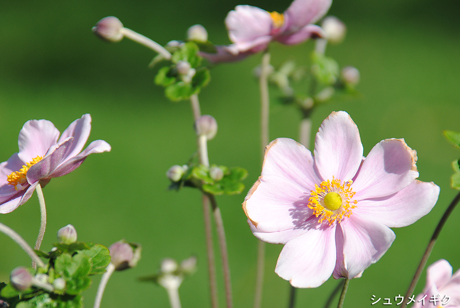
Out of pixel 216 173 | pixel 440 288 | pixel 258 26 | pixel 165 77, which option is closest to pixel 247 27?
pixel 258 26

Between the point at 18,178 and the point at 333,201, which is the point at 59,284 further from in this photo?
→ the point at 333,201

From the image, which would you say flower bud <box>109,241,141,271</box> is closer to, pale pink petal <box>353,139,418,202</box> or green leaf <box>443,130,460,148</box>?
pale pink petal <box>353,139,418,202</box>

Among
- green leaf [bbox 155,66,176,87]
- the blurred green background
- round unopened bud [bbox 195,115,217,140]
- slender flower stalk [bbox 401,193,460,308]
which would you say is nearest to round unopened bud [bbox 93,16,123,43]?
green leaf [bbox 155,66,176,87]

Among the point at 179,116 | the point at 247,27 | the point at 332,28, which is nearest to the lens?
the point at 247,27

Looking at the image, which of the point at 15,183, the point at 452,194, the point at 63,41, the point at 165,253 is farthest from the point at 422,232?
the point at 63,41

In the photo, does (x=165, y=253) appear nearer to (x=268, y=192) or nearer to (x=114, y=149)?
(x=114, y=149)

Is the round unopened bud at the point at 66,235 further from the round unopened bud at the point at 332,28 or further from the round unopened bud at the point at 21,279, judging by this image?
the round unopened bud at the point at 332,28
